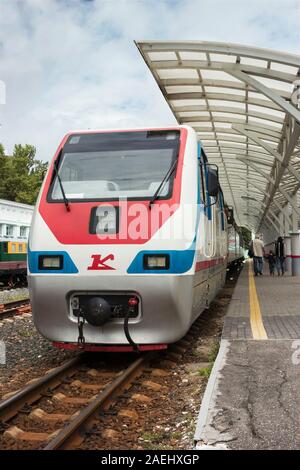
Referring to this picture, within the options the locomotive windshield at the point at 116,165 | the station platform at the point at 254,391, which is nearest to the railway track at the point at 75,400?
the station platform at the point at 254,391

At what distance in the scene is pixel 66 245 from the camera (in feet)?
18.7

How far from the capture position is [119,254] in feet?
18.2

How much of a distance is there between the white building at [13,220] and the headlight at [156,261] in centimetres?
1634

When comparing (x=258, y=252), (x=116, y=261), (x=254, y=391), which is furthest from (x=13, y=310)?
(x=258, y=252)

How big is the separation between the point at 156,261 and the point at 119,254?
417mm

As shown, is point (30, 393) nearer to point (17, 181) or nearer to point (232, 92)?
point (232, 92)

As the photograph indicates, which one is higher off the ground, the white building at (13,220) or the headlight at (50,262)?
the white building at (13,220)

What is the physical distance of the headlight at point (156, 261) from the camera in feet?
18.1

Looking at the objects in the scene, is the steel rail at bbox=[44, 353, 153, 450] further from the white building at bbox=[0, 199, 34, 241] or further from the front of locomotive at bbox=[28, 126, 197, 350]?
the white building at bbox=[0, 199, 34, 241]

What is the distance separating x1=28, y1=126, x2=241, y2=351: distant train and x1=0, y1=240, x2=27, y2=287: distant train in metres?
13.3

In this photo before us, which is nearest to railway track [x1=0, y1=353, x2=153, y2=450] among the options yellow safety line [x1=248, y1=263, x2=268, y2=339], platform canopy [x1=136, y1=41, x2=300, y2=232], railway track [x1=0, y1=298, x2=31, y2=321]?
yellow safety line [x1=248, y1=263, x2=268, y2=339]

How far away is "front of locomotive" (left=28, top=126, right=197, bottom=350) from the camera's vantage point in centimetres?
553

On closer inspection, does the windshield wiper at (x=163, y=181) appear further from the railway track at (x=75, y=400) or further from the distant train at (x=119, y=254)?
the railway track at (x=75, y=400)
